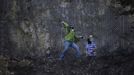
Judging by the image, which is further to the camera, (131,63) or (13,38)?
(13,38)

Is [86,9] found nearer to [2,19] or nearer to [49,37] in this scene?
[49,37]

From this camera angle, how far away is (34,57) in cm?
1440

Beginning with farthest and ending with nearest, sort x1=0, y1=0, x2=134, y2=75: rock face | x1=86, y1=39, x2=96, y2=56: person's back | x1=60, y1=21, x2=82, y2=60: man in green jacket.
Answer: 1. x1=0, y1=0, x2=134, y2=75: rock face
2. x1=86, y1=39, x2=96, y2=56: person's back
3. x1=60, y1=21, x2=82, y2=60: man in green jacket

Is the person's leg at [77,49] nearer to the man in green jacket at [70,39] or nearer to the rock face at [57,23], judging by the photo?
the man in green jacket at [70,39]

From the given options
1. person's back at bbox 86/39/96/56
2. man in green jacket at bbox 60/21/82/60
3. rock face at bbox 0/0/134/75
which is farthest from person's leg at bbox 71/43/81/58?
person's back at bbox 86/39/96/56

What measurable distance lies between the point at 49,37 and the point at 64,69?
7.33 ft

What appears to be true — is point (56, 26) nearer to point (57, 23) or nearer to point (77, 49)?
point (57, 23)

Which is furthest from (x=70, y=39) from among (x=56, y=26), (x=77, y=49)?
(x=56, y=26)

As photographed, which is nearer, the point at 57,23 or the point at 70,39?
the point at 70,39

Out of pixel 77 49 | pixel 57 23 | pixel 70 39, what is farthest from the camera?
pixel 57 23

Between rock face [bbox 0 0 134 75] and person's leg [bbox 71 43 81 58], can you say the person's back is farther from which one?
person's leg [bbox 71 43 81 58]

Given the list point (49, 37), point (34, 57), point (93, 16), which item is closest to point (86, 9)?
point (93, 16)

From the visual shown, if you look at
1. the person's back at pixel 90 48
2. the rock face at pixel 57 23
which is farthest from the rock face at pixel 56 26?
the person's back at pixel 90 48

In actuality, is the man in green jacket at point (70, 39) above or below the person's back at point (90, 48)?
above
